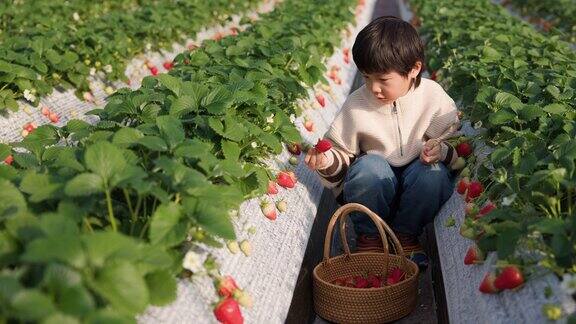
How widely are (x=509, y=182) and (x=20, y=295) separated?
185cm

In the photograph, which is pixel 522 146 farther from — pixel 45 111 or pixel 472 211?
pixel 45 111

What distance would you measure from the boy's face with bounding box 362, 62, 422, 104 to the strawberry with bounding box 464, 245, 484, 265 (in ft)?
3.06

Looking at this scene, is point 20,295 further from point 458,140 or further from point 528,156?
point 458,140

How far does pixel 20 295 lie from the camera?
5.28ft

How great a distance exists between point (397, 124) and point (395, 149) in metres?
0.13

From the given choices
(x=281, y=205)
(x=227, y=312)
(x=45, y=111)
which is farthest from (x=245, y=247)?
(x=45, y=111)

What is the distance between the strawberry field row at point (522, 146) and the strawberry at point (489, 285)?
9cm

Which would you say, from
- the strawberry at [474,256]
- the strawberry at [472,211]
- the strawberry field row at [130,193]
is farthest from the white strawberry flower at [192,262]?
the strawberry at [472,211]

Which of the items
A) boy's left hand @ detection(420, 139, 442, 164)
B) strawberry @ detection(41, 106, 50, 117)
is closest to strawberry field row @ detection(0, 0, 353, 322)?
boy's left hand @ detection(420, 139, 442, 164)

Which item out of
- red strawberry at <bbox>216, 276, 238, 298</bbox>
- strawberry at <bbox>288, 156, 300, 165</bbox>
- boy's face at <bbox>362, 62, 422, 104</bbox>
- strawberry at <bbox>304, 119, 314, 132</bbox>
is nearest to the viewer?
red strawberry at <bbox>216, 276, 238, 298</bbox>

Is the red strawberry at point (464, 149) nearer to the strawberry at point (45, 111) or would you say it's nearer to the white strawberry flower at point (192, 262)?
the white strawberry flower at point (192, 262)

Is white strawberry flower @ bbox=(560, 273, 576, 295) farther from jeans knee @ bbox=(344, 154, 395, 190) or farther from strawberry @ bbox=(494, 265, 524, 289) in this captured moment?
jeans knee @ bbox=(344, 154, 395, 190)

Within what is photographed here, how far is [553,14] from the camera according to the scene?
416 inches

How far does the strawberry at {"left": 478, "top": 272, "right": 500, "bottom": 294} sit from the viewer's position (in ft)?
7.76
